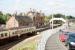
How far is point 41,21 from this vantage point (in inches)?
4995

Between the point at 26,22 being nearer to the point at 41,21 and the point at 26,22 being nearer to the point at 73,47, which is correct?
the point at 41,21

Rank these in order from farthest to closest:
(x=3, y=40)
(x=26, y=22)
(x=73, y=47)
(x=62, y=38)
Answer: (x=26, y=22) < (x=3, y=40) < (x=62, y=38) < (x=73, y=47)

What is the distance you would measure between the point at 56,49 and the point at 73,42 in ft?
5.07

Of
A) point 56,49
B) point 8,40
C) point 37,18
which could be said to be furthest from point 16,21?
point 56,49

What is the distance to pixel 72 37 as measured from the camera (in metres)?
21.2

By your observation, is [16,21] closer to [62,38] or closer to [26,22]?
[26,22]

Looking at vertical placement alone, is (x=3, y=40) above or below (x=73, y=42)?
below

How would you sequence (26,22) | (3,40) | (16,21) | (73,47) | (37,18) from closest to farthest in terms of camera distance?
(73,47) < (3,40) < (16,21) < (26,22) < (37,18)

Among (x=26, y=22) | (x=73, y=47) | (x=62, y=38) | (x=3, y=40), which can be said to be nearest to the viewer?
(x=73, y=47)

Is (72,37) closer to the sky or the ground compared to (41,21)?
closer to the sky

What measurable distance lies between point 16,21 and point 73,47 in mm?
75109

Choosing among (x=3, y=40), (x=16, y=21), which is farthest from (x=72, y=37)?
(x=16, y=21)

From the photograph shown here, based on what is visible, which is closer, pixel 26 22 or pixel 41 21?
pixel 26 22

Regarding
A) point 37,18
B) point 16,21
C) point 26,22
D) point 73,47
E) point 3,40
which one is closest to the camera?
point 73,47
